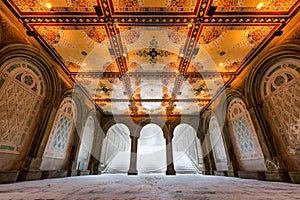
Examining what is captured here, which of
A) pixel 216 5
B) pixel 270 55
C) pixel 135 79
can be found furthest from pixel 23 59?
pixel 270 55

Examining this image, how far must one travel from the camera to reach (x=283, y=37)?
4.86 metres

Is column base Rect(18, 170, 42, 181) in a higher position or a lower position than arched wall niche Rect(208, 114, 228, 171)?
lower

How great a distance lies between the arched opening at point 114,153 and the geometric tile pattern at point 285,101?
1156 cm

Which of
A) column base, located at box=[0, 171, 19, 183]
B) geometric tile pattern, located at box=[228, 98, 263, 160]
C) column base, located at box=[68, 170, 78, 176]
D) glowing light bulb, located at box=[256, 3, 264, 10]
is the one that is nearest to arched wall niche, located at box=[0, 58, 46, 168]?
column base, located at box=[0, 171, 19, 183]

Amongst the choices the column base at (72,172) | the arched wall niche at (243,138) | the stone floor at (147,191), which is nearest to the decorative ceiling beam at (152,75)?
the arched wall niche at (243,138)

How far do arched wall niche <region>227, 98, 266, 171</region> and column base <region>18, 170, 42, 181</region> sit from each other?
29.2 feet

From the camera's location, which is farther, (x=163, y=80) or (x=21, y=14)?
(x=163, y=80)

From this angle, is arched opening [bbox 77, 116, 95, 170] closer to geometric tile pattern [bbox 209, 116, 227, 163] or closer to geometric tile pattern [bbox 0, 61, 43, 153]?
geometric tile pattern [bbox 0, 61, 43, 153]

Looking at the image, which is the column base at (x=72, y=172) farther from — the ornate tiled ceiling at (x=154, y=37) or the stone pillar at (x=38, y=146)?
the ornate tiled ceiling at (x=154, y=37)

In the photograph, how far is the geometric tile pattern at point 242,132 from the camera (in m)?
6.43

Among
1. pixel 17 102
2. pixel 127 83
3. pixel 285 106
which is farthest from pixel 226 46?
pixel 17 102

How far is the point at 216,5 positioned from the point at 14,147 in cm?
764

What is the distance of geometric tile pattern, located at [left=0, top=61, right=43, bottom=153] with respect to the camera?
14.7ft

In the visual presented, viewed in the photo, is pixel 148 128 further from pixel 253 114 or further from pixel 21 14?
pixel 21 14
